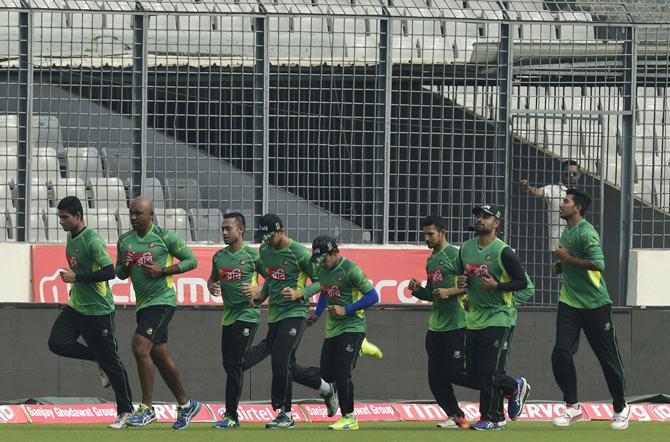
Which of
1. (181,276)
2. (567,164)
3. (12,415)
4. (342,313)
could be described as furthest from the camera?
(567,164)

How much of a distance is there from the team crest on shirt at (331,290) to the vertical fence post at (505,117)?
547 cm

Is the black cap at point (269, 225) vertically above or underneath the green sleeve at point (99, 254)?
above

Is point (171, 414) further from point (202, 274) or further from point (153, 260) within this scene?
point (153, 260)

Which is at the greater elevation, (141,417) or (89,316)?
(89,316)

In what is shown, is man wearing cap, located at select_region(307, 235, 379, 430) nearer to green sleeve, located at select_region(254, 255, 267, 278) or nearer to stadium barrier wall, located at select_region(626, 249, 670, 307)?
green sleeve, located at select_region(254, 255, 267, 278)

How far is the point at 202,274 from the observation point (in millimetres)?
19203

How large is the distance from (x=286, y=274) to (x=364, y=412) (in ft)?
11.4

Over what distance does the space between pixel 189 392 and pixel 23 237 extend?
301 cm

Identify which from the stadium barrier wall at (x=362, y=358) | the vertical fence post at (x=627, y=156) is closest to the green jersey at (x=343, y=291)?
the stadium barrier wall at (x=362, y=358)

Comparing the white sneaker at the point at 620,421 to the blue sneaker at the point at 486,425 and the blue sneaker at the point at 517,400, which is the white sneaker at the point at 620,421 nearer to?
the blue sneaker at the point at 517,400

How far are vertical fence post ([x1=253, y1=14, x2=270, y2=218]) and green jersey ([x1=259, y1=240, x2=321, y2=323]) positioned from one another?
15.5ft

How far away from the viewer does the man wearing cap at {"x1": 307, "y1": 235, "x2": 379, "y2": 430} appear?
14383 millimetres

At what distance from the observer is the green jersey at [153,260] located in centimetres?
1415

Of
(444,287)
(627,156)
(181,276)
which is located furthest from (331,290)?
(627,156)
